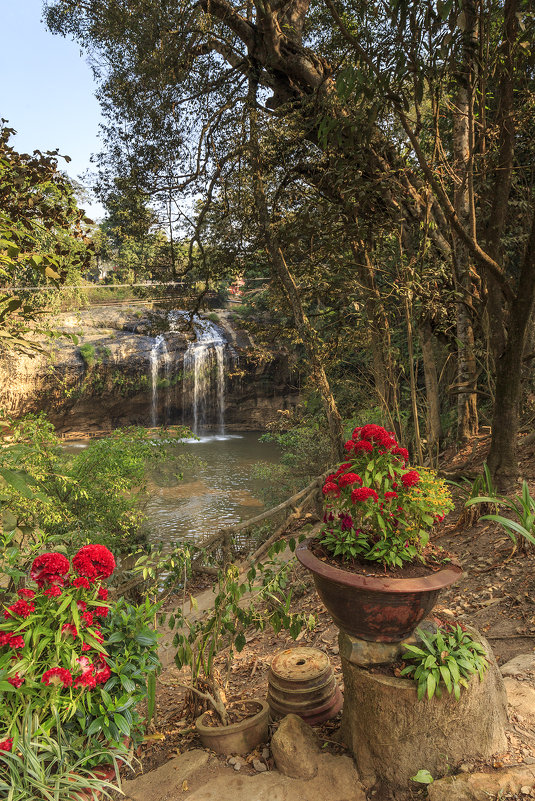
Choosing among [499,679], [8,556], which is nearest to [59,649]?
[8,556]

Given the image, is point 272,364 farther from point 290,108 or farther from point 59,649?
point 59,649

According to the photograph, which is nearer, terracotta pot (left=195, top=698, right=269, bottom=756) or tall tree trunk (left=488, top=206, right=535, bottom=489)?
terracotta pot (left=195, top=698, right=269, bottom=756)

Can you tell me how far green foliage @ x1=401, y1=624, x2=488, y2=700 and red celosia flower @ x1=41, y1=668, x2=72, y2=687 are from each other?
1.28 m

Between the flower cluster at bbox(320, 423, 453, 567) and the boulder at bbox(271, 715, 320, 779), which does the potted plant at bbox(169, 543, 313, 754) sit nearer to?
the boulder at bbox(271, 715, 320, 779)

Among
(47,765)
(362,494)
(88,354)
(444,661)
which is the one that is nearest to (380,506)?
(362,494)

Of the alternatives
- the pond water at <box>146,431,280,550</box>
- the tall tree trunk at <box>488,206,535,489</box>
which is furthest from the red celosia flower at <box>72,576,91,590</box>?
the pond water at <box>146,431,280,550</box>

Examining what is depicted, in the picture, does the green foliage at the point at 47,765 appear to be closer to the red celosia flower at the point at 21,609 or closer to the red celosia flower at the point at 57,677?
the red celosia flower at the point at 57,677

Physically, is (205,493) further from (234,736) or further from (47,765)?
(47,765)

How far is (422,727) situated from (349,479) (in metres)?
1.01

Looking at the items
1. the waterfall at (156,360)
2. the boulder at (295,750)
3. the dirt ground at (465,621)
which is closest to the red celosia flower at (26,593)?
the dirt ground at (465,621)

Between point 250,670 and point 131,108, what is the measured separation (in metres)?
6.91

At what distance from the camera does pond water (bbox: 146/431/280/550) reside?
9984 mm

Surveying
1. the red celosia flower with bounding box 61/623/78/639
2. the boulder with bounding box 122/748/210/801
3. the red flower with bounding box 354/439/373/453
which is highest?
the red flower with bounding box 354/439/373/453

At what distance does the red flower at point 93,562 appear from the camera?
1857 mm
